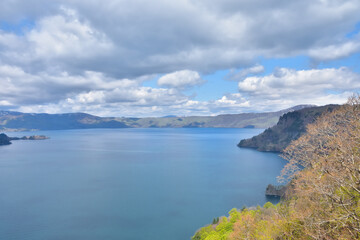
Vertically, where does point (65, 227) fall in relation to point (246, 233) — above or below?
below

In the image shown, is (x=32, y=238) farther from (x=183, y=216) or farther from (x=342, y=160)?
(x=342, y=160)

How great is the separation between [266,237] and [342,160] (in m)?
12.4

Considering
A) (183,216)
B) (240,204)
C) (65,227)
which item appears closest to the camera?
(65,227)

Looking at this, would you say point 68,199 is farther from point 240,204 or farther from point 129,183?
point 240,204

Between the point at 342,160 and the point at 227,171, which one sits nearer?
the point at 342,160

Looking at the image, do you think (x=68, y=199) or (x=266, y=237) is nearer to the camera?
(x=266, y=237)

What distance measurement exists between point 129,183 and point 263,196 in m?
59.8

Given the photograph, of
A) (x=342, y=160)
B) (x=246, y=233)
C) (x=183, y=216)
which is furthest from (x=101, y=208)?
(x=342, y=160)

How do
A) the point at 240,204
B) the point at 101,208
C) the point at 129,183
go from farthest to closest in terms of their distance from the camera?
1. the point at 129,183
2. the point at 240,204
3. the point at 101,208

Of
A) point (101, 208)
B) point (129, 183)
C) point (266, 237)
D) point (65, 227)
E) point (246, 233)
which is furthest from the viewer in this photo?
point (129, 183)

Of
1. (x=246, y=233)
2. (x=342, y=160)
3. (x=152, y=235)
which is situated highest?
(x=342, y=160)

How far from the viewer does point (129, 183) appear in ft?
358

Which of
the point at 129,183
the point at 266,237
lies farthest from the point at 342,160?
the point at 129,183

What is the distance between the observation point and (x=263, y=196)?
90812 millimetres
